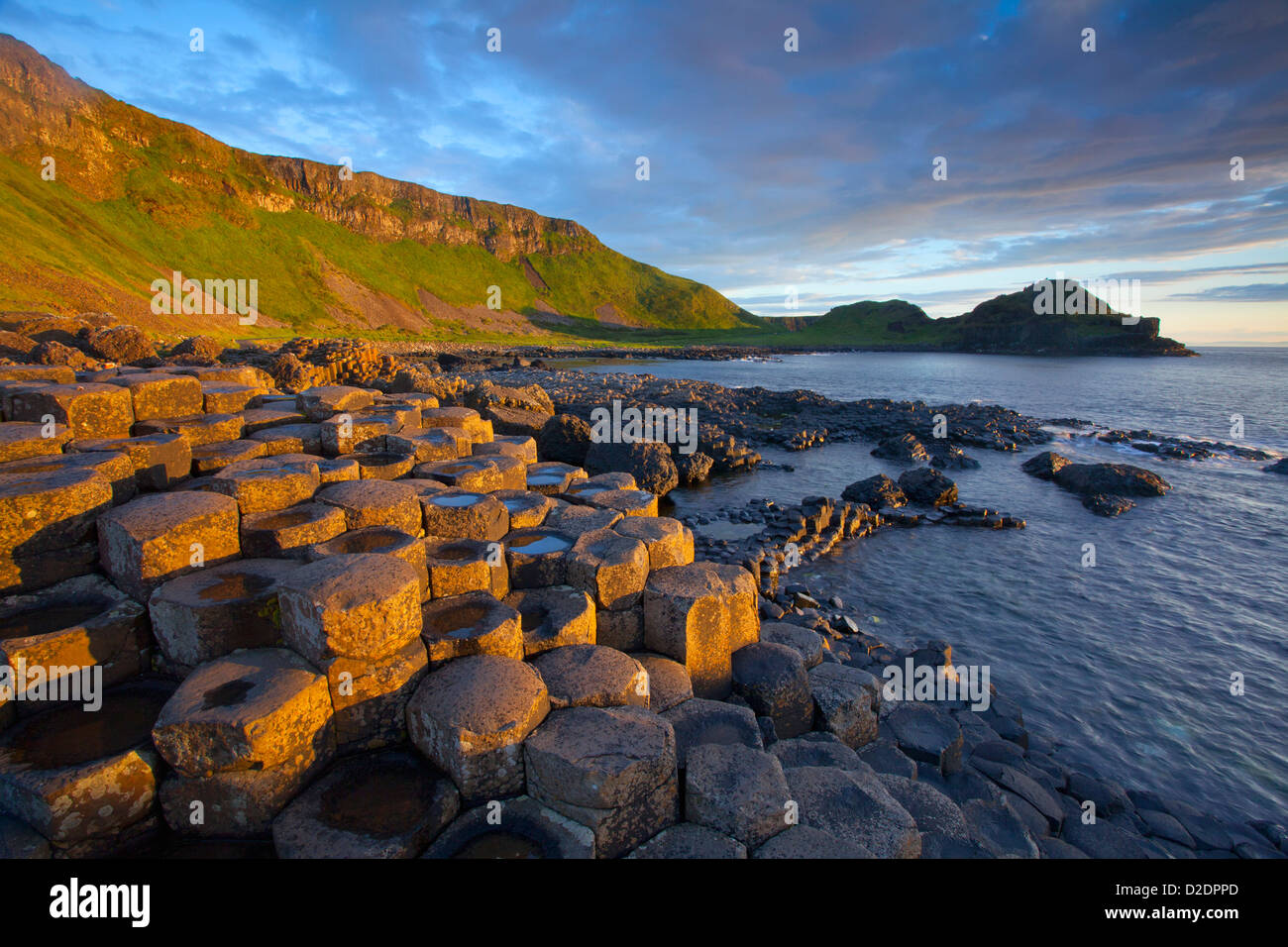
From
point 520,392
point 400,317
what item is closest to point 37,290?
point 520,392

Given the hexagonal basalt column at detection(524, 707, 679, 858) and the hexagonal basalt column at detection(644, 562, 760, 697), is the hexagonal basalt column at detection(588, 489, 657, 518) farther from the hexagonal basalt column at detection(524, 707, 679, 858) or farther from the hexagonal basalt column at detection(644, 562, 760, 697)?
the hexagonal basalt column at detection(524, 707, 679, 858)

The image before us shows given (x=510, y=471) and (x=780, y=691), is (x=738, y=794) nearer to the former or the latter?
(x=780, y=691)

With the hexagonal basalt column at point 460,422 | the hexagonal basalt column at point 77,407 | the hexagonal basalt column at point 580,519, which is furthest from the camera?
the hexagonal basalt column at point 460,422

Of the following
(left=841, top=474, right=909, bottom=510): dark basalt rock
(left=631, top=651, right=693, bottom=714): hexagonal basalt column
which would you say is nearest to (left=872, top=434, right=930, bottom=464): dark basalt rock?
(left=841, top=474, right=909, bottom=510): dark basalt rock

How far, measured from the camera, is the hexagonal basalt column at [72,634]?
4.46 m

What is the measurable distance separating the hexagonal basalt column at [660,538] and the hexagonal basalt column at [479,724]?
3.03m

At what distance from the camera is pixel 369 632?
4.56 m

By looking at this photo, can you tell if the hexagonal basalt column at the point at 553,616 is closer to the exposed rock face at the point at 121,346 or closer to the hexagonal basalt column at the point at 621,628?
the hexagonal basalt column at the point at 621,628

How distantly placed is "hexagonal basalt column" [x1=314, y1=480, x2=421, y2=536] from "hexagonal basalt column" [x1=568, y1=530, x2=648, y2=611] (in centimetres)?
189

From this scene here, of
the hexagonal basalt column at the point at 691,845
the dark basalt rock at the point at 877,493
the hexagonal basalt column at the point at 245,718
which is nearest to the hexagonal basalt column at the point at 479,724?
the hexagonal basalt column at the point at 245,718

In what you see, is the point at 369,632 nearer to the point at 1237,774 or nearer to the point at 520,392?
the point at 1237,774

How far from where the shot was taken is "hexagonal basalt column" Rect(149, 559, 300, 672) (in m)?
4.78

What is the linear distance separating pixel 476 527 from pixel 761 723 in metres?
4.03

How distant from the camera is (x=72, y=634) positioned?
4.64 m
